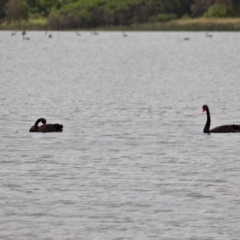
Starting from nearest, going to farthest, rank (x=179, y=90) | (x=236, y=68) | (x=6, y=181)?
(x=6, y=181), (x=179, y=90), (x=236, y=68)

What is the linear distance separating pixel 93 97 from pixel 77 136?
18.0m

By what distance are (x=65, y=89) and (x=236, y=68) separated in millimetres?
32382

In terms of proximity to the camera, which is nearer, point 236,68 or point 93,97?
point 93,97

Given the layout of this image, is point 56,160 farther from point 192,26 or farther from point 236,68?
point 192,26

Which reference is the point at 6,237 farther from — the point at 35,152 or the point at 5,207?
the point at 35,152

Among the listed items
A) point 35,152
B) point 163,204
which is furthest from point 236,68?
point 163,204

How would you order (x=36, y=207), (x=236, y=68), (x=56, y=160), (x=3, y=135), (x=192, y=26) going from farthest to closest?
1. (x=192, y=26)
2. (x=236, y=68)
3. (x=3, y=135)
4. (x=56, y=160)
5. (x=36, y=207)

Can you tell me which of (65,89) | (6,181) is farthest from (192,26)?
(6,181)

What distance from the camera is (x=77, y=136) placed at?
33688 millimetres

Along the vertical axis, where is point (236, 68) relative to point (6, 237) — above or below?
below

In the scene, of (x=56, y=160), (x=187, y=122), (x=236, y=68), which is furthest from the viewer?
(x=236, y=68)

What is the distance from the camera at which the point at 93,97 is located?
169 ft

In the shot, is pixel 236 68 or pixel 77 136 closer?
pixel 77 136

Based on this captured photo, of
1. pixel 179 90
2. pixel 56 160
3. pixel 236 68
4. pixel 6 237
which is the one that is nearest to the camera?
→ pixel 6 237
